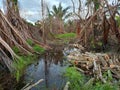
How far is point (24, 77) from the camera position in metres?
9.61

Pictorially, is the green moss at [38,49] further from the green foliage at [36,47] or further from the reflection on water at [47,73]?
the reflection on water at [47,73]

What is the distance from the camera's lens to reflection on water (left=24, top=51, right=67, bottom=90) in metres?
8.51

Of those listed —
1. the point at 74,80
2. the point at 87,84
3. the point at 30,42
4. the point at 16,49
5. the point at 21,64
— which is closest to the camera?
the point at 87,84

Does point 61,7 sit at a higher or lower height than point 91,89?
higher

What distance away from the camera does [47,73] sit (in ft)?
34.7

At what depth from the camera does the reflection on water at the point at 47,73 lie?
8.51 m

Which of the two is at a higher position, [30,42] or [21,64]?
[30,42]

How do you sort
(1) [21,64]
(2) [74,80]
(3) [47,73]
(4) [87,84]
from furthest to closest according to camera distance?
(1) [21,64]
(3) [47,73]
(2) [74,80]
(4) [87,84]

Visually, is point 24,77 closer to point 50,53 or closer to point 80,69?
point 80,69

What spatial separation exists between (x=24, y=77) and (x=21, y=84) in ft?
3.33

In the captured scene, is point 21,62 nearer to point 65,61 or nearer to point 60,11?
point 65,61

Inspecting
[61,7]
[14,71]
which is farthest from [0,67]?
[61,7]

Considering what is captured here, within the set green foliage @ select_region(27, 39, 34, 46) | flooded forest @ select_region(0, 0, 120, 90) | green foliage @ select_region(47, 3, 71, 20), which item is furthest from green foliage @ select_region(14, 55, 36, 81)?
green foliage @ select_region(47, 3, 71, 20)

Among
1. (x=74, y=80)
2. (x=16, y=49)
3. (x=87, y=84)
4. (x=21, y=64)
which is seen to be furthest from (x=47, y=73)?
(x=87, y=84)
